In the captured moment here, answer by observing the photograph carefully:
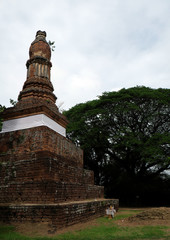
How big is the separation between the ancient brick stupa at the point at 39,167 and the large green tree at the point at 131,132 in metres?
6.66

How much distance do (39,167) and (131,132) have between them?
1039 centimetres

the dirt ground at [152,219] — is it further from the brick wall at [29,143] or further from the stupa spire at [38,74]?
the stupa spire at [38,74]

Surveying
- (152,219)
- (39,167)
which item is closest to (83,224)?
(39,167)

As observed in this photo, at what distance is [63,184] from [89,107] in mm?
11921

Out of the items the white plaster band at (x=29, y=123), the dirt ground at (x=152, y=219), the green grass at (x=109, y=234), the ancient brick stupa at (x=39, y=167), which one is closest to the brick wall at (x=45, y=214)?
the ancient brick stupa at (x=39, y=167)

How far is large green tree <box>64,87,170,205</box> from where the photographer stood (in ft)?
49.6

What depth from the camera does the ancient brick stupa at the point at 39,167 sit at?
580cm

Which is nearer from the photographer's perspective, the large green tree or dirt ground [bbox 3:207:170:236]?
dirt ground [bbox 3:207:170:236]

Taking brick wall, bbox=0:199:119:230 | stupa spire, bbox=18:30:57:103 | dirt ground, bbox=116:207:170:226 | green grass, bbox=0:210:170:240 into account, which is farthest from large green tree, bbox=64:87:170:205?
A: brick wall, bbox=0:199:119:230

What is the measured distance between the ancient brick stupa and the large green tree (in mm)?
6658

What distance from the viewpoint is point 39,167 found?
645 centimetres

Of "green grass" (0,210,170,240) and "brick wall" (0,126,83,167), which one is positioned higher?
"brick wall" (0,126,83,167)

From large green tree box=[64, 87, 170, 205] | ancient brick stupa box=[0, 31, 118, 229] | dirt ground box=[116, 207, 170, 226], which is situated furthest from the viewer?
large green tree box=[64, 87, 170, 205]

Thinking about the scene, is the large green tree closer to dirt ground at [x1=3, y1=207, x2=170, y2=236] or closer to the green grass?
dirt ground at [x1=3, y1=207, x2=170, y2=236]
